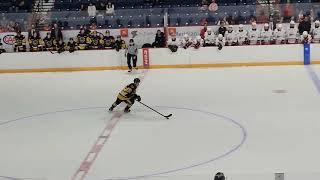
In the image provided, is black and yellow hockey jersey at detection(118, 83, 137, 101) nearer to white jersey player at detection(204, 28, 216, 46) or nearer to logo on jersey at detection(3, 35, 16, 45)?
white jersey player at detection(204, 28, 216, 46)

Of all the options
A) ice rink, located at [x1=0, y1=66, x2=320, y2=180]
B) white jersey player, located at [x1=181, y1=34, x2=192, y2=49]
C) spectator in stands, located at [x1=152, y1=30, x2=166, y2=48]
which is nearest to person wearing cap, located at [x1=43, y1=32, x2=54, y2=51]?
ice rink, located at [x1=0, y1=66, x2=320, y2=180]

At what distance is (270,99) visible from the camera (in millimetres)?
10758

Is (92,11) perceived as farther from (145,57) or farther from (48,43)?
(145,57)

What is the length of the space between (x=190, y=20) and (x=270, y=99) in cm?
556

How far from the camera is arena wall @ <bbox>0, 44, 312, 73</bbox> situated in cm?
1441

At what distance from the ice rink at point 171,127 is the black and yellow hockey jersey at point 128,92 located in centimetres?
32

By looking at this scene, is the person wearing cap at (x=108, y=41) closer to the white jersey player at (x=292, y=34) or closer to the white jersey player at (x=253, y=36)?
the white jersey player at (x=253, y=36)

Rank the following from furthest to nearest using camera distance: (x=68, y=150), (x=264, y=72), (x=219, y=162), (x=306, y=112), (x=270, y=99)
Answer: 1. (x=264, y=72)
2. (x=270, y=99)
3. (x=306, y=112)
4. (x=68, y=150)
5. (x=219, y=162)

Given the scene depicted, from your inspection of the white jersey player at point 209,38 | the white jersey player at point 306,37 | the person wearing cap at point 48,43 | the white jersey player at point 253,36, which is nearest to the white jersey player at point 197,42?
the white jersey player at point 209,38

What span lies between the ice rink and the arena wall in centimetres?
65

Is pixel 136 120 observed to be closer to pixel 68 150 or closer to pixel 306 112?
pixel 68 150

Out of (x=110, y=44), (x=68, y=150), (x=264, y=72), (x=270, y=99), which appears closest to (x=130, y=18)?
(x=110, y=44)

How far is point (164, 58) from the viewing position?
48.4ft

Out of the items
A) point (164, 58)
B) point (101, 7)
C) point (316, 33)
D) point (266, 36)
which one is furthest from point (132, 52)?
point (316, 33)
